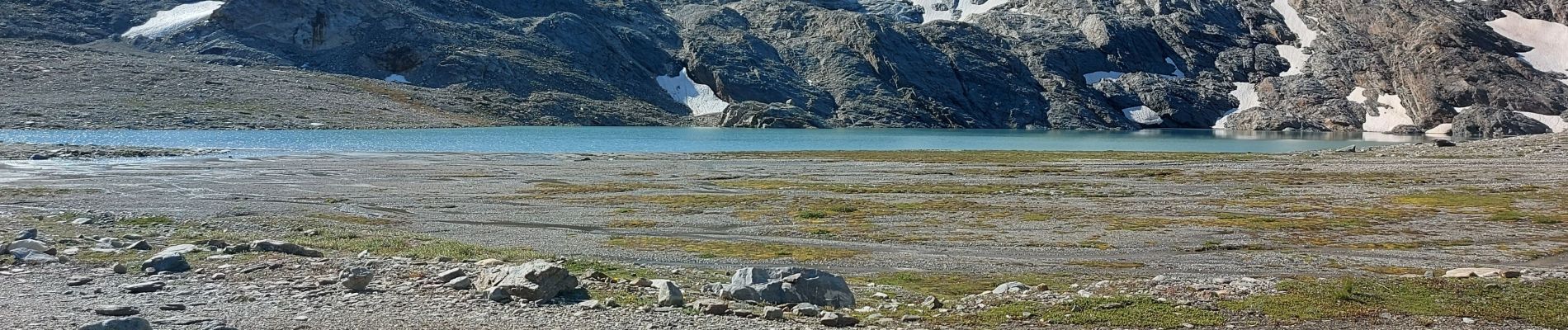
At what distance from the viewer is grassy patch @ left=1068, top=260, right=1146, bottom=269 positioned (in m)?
22.4

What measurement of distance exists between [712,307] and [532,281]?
9.10 ft

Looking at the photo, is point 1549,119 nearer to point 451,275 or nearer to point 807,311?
point 807,311

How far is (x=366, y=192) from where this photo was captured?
40250 mm

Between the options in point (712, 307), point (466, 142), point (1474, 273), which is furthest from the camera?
point (466, 142)

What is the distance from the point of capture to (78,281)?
16.5m

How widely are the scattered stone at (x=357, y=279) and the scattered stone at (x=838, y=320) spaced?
23.3 feet

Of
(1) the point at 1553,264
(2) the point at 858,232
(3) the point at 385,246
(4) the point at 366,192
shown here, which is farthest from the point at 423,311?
(4) the point at 366,192

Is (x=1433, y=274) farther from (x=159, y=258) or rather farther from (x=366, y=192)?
(x=366, y=192)

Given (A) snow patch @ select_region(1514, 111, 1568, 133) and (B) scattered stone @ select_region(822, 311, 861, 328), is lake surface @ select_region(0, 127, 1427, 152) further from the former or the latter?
(A) snow patch @ select_region(1514, 111, 1568, 133)

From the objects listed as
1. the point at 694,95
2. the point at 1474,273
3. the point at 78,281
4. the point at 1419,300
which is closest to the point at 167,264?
the point at 78,281

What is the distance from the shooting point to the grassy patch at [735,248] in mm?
23719

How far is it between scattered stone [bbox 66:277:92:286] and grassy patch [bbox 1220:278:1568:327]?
17.0 metres

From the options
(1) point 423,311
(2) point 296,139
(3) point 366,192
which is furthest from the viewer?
(2) point 296,139

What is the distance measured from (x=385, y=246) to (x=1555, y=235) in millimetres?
28512
